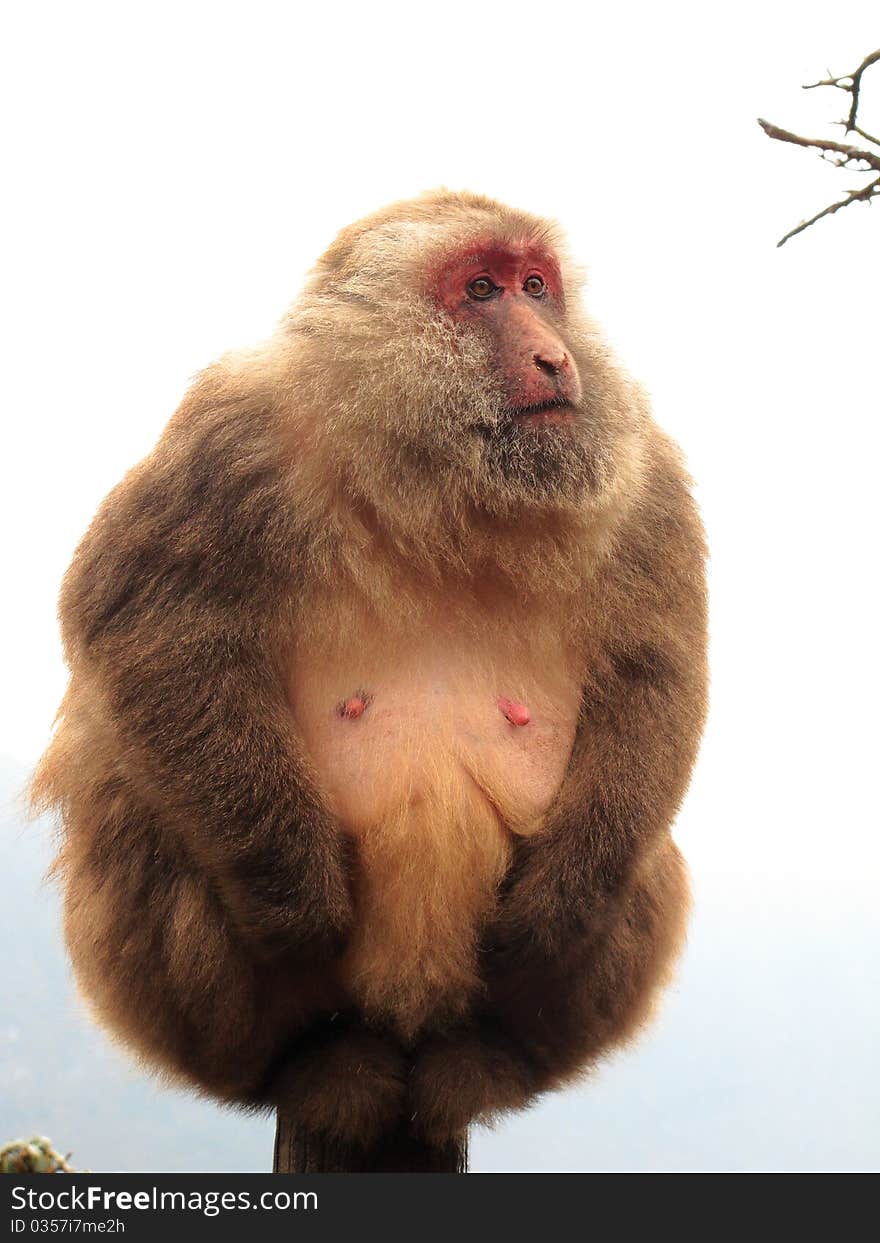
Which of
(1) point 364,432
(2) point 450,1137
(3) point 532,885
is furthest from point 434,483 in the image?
(2) point 450,1137

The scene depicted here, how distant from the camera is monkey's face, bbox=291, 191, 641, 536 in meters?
2.81

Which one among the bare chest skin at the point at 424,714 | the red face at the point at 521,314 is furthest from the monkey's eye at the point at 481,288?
the bare chest skin at the point at 424,714

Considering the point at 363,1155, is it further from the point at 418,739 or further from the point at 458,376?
the point at 458,376

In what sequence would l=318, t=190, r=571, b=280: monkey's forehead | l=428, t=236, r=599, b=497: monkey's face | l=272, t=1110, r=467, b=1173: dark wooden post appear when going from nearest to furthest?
l=428, t=236, r=599, b=497: monkey's face
l=272, t=1110, r=467, b=1173: dark wooden post
l=318, t=190, r=571, b=280: monkey's forehead

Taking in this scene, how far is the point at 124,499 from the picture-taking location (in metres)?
3.09

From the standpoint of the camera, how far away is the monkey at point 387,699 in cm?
283

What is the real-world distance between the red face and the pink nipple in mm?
609

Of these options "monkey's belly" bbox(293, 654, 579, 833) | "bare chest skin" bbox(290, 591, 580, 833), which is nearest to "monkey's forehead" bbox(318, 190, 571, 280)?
"bare chest skin" bbox(290, 591, 580, 833)

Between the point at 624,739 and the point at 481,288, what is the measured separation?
103cm

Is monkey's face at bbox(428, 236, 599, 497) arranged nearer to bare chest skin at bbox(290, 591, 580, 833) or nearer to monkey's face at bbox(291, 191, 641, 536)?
monkey's face at bbox(291, 191, 641, 536)

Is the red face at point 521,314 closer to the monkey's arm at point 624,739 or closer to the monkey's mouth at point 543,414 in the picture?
the monkey's mouth at point 543,414

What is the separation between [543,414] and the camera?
282 centimetres

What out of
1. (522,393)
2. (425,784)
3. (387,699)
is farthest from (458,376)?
(425,784)

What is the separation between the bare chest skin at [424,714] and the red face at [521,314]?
1.58 feet
